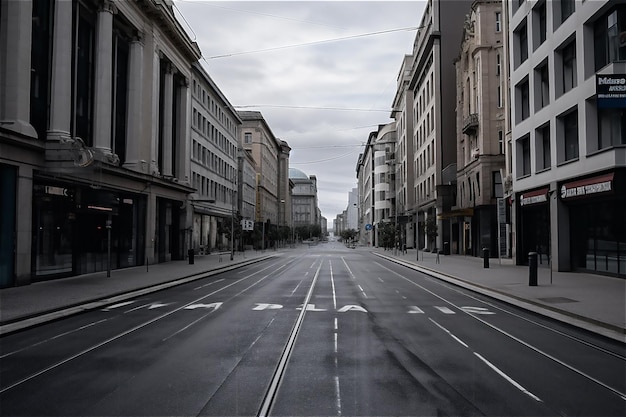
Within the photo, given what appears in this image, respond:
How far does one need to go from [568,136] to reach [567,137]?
0.43ft

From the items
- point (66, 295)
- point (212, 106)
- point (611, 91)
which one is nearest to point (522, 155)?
point (611, 91)

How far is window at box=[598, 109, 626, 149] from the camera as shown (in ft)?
70.8

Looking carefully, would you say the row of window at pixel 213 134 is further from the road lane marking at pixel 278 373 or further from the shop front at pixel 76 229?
the road lane marking at pixel 278 373

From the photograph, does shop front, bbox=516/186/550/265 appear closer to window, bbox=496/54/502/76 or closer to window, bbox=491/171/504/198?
window, bbox=491/171/504/198

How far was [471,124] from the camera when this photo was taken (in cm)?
4466

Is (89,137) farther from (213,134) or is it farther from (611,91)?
(213,134)

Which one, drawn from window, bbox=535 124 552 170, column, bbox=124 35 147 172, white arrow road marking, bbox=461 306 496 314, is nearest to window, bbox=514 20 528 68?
window, bbox=535 124 552 170

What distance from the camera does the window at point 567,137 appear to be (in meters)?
25.4

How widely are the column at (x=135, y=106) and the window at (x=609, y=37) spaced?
1039 inches

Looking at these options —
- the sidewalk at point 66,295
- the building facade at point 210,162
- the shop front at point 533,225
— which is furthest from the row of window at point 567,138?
the building facade at point 210,162

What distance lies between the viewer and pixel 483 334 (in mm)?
10648

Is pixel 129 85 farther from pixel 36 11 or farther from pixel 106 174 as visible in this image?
pixel 36 11

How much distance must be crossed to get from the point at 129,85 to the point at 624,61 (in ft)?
91.3

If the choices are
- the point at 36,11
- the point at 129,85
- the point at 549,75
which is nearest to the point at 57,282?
the point at 36,11
